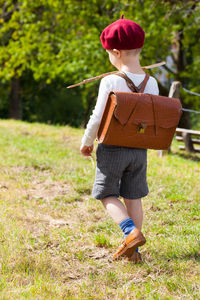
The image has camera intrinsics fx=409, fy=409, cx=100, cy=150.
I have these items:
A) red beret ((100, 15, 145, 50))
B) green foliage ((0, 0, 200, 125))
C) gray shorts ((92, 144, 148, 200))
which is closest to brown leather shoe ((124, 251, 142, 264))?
gray shorts ((92, 144, 148, 200))

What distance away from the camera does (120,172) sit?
2.90 meters

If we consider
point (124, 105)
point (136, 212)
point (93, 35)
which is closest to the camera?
point (124, 105)

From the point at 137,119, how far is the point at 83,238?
1187 mm

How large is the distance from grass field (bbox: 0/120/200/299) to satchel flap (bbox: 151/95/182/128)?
957 mm

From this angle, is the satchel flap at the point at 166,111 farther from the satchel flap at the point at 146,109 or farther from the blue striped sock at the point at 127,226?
the blue striped sock at the point at 127,226

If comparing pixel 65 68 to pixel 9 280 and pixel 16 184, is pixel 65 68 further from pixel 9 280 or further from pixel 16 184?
pixel 9 280

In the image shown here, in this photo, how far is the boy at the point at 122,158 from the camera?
2789mm

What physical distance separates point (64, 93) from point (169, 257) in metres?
18.6

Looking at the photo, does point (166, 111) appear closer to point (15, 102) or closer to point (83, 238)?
point (83, 238)

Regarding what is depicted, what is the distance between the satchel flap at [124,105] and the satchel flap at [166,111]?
0.17 meters

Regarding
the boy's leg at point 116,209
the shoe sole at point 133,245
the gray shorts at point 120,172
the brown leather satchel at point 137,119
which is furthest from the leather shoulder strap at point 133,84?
the shoe sole at point 133,245

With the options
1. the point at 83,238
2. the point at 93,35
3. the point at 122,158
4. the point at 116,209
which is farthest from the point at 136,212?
the point at 93,35

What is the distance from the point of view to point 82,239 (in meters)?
3.37

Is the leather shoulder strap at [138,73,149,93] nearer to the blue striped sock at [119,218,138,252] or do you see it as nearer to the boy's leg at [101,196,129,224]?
the boy's leg at [101,196,129,224]
